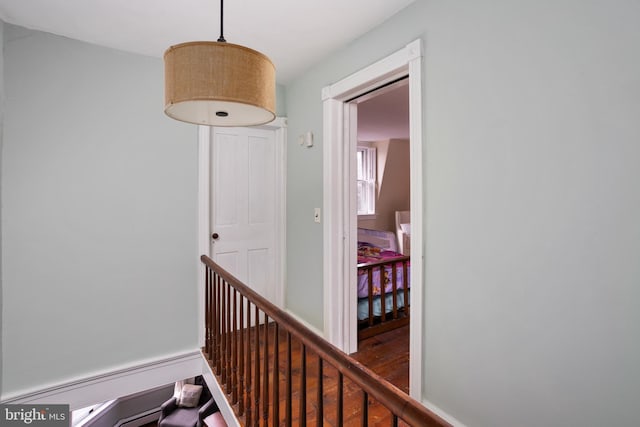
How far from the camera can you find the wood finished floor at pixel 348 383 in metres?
1.86

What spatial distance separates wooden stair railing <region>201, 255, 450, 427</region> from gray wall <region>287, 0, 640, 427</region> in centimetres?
65

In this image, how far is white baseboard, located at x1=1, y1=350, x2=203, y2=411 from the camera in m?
2.17

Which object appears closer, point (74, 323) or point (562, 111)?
point (562, 111)

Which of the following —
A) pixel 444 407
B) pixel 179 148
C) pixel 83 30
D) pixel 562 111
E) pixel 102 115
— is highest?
pixel 83 30

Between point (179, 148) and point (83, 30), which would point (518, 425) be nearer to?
point (179, 148)

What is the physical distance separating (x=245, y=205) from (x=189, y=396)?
11.8ft

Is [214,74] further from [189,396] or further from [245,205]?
[189,396]

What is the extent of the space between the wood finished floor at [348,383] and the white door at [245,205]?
2.45 ft

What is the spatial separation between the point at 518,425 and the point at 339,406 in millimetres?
988

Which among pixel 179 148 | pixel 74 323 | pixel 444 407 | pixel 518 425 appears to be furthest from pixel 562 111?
pixel 74 323

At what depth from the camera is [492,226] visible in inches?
58.1

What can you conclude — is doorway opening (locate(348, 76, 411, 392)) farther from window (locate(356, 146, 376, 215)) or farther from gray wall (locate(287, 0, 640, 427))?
gray wall (locate(287, 0, 640, 427))

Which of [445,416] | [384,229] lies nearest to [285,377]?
[445,416]

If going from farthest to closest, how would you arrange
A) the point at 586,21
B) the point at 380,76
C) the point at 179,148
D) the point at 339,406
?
the point at 179,148
the point at 380,76
the point at 586,21
the point at 339,406
